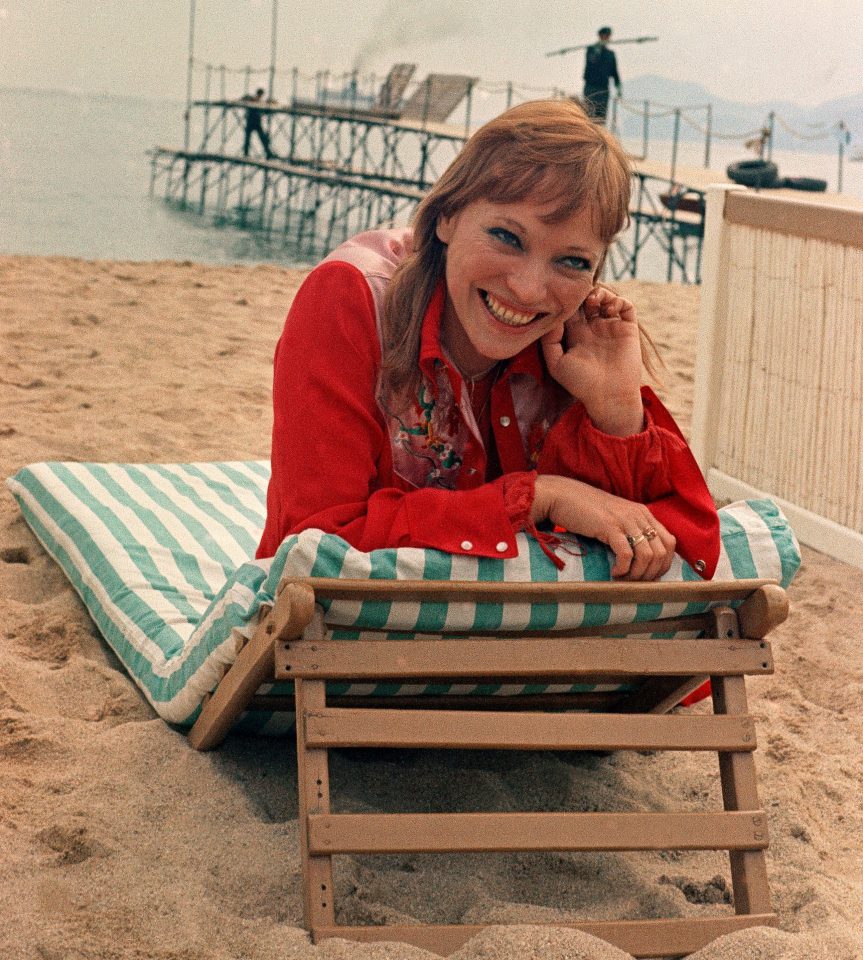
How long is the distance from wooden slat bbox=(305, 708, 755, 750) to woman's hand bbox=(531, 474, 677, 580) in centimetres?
26

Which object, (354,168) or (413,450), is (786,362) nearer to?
(413,450)

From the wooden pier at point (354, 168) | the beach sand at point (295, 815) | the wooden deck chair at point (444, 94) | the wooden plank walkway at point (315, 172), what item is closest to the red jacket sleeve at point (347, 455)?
the beach sand at point (295, 815)

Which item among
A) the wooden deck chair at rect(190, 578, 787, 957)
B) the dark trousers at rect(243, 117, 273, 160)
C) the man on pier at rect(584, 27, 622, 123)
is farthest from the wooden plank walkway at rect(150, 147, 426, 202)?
the wooden deck chair at rect(190, 578, 787, 957)

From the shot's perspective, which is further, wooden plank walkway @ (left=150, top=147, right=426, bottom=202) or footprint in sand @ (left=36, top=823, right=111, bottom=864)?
wooden plank walkway @ (left=150, top=147, right=426, bottom=202)

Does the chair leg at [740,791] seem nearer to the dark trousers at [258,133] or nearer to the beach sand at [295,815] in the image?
the beach sand at [295,815]

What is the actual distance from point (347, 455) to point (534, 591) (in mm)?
402

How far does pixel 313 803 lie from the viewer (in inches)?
73.2

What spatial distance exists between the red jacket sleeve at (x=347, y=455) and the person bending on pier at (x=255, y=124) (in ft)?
99.1

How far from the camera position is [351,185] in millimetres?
25547

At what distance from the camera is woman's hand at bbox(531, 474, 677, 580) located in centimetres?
206

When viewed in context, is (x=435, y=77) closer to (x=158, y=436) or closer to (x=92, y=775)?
(x=158, y=436)

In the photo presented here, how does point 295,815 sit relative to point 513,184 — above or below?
below

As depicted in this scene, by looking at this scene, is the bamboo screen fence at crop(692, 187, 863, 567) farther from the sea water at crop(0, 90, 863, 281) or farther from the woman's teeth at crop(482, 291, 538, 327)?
the sea water at crop(0, 90, 863, 281)

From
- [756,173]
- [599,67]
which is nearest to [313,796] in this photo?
[599,67]
